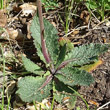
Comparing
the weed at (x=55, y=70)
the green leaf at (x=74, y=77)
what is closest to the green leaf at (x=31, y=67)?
the weed at (x=55, y=70)

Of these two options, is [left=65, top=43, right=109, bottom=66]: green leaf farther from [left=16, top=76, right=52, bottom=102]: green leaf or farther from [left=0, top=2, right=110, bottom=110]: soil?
[left=16, top=76, right=52, bottom=102]: green leaf

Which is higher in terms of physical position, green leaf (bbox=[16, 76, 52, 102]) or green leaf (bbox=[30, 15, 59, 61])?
green leaf (bbox=[30, 15, 59, 61])

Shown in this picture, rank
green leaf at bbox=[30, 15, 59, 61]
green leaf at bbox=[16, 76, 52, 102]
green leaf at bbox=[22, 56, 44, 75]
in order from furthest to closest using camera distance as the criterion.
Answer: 1. green leaf at bbox=[30, 15, 59, 61]
2. green leaf at bbox=[22, 56, 44, 75]
3. green leaf at bbox=[16, 76, 52, 102]

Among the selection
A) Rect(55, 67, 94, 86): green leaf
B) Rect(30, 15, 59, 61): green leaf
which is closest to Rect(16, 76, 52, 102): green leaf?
Rect(55, 67, 94, 86): green leaf

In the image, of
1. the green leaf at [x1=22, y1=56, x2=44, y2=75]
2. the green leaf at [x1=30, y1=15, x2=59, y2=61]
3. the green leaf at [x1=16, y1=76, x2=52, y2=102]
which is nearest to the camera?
the green leaf at [x1=16, y1=76, x2=52, y2=102]

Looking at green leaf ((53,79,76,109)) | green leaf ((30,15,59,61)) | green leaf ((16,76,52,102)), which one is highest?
green leaf ((30,15,59,61))

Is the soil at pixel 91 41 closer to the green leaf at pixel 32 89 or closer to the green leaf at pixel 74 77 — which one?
the green leaf at pixel 74 77

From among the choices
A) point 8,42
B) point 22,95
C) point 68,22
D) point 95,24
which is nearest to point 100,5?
point 95,24

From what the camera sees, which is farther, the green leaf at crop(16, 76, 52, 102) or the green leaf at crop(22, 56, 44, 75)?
the green leaf at crop(22, 56, 44, 75)

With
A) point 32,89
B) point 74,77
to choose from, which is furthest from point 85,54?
point 32,89
